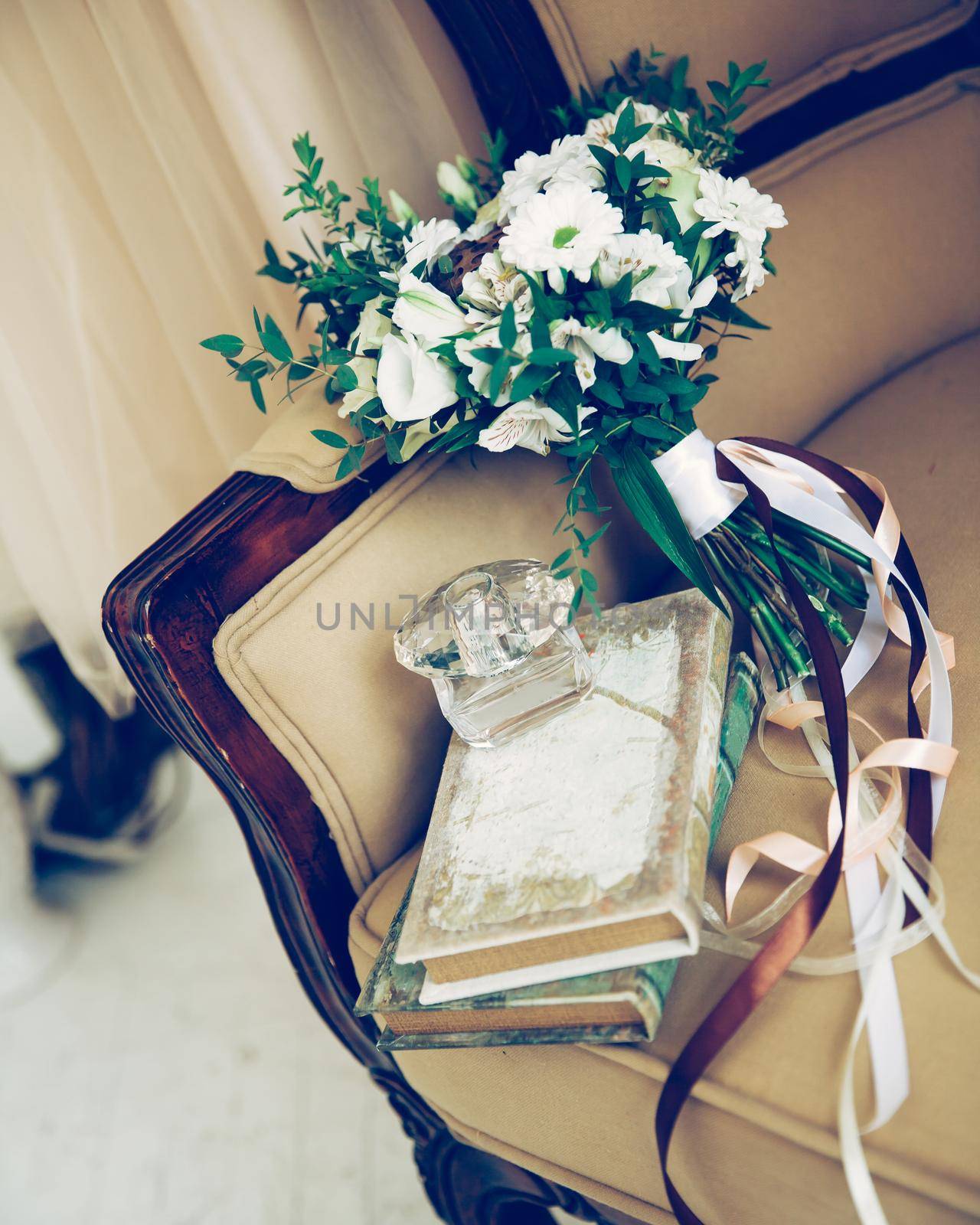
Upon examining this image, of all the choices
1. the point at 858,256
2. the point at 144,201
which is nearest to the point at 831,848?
the point at 858,256

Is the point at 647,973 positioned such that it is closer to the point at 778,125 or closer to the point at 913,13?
the point at 778,125

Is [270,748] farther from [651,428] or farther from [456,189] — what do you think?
[456,189]

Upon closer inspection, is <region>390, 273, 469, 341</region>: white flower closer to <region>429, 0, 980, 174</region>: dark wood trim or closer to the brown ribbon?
the brown ribbon

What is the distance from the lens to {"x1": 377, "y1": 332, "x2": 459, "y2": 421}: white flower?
589 mm

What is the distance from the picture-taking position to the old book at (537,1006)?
18.9 inches

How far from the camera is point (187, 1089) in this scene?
3.64 ft

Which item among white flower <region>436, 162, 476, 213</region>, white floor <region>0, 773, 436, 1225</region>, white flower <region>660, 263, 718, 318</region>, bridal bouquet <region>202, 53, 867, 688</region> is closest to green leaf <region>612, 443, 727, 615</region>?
bridal bouquet <region>202, 53, 867, 688</region>

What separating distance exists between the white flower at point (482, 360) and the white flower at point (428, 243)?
9 centimetres

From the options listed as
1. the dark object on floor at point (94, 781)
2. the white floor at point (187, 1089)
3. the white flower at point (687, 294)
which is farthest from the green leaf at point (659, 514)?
the dark object on floor at point (94, 781)

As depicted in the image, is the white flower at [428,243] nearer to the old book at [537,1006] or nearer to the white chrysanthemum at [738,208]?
the white chrysanthemum at [738,208]

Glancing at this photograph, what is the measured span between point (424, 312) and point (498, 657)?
0.24 m

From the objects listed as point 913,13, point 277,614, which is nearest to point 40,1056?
point 277,614

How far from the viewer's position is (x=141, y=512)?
115 centimetres

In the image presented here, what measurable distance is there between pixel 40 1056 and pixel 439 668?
1033 millimetres
